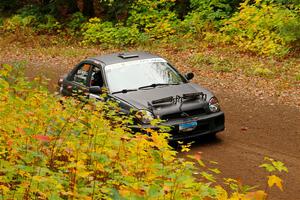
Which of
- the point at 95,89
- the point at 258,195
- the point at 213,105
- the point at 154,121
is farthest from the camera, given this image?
the point at 95,89

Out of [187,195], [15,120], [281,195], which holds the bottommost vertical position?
[281,195]

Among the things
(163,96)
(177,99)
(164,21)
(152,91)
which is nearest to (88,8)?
(164,21)

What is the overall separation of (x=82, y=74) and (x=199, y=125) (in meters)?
3.28

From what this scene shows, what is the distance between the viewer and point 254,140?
32.6ft

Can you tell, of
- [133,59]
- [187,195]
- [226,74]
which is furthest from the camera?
[226,74]

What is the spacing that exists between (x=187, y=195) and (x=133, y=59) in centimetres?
603

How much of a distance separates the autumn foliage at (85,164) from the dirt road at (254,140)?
269cm

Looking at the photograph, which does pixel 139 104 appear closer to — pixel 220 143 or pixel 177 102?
pixel 177 102

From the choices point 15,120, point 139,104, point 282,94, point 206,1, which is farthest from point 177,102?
point 206,1

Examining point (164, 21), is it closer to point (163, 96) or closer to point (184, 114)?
point (163, 96)

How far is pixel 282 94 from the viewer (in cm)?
1359

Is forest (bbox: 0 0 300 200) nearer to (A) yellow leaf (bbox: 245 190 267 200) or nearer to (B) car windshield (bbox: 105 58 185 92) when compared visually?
(A) yellow leaf (bbox: 245 190 267 200)

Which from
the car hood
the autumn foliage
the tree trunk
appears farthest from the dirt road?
the tree trunk

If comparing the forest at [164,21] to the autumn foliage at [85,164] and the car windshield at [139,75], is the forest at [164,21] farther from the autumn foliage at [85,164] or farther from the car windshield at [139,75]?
the autumn foliage at [85,164]
